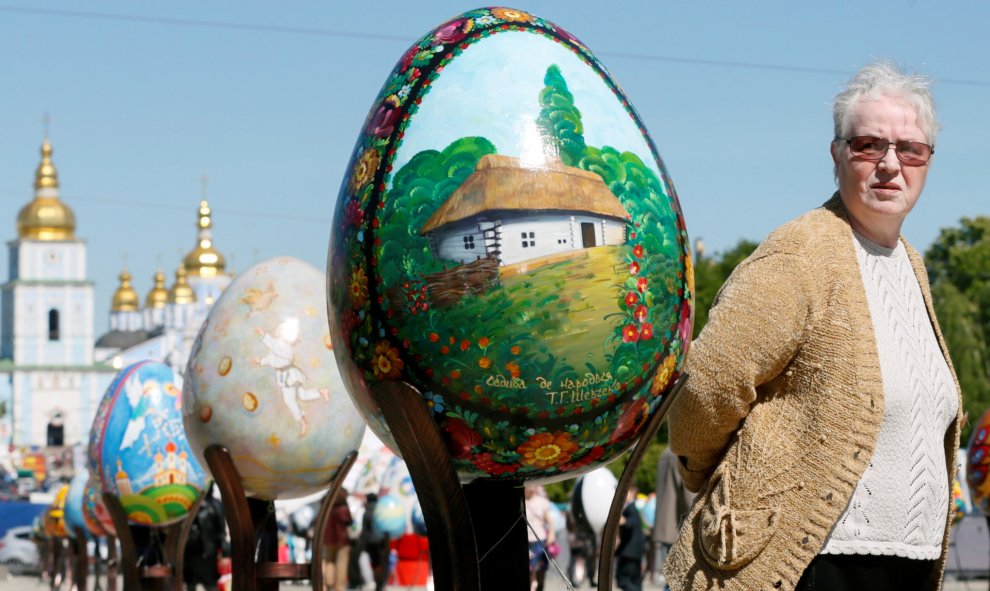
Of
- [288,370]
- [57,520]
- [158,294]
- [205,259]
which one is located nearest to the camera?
[288,370]

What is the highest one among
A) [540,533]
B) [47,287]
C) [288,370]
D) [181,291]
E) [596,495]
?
[47,287]

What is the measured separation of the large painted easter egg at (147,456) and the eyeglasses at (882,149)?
7.76 metres

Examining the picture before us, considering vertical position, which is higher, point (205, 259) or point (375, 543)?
point (205, 259)

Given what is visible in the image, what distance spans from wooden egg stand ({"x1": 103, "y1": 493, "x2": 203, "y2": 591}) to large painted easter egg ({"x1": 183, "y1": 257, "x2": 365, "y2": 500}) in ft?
9.27

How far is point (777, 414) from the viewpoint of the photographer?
4.12 metres

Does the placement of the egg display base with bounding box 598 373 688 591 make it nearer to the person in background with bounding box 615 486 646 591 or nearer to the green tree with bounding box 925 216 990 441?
the person in background with bounding box 615 486 646 591

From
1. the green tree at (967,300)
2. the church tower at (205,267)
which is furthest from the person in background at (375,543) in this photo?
the church tower at (205,267)

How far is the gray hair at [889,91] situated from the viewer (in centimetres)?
421

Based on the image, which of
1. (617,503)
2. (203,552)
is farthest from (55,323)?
(617,503)

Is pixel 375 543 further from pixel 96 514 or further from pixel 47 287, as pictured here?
pixel 47 287

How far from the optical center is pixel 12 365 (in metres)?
127

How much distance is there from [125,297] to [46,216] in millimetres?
19122

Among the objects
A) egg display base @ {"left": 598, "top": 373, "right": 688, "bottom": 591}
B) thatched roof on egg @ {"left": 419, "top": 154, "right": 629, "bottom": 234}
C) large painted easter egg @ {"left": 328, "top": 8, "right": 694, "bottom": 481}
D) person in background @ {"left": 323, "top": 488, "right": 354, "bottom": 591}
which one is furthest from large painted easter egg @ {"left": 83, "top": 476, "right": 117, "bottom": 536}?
thatched roof on egg @ {"left": 419, "top": 154, "right": 629, "bottom": 234}

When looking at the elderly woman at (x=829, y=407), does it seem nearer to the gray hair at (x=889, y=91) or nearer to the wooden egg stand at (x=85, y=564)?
the gray hair at (x=889, y=91)
